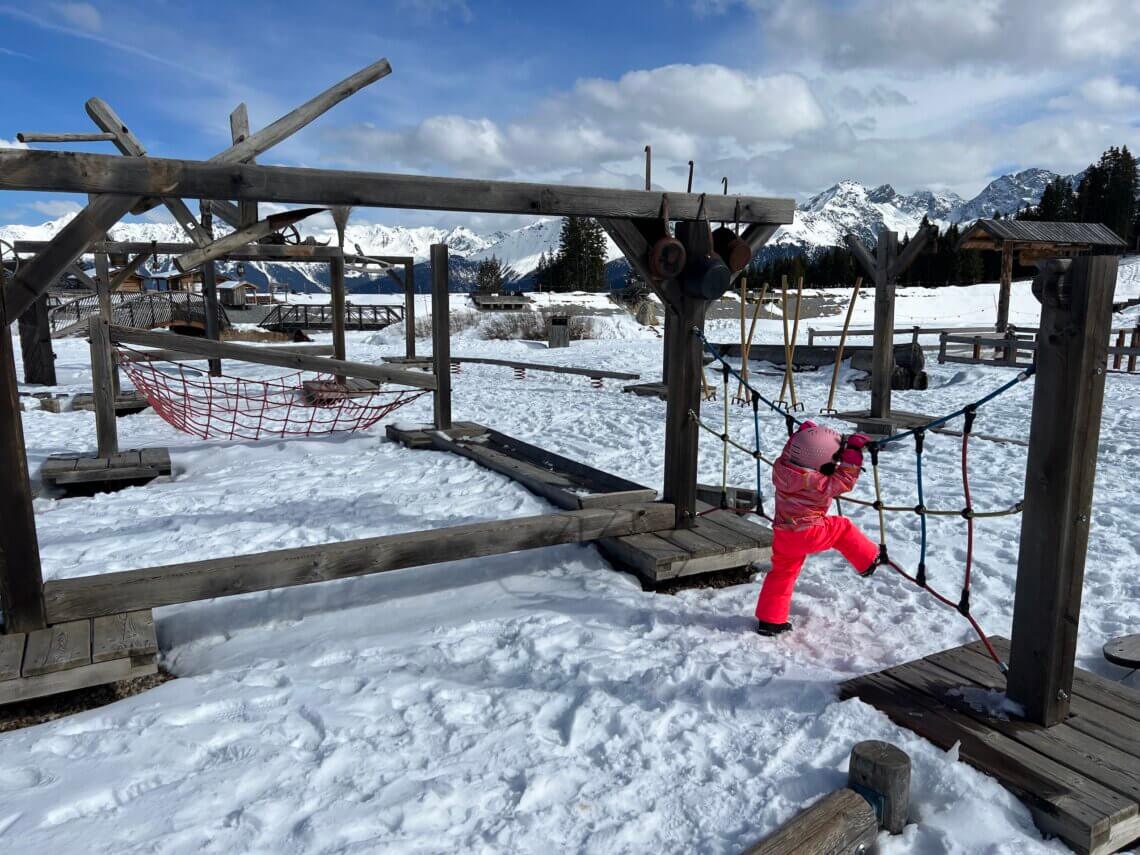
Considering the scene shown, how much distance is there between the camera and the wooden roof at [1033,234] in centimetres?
1909

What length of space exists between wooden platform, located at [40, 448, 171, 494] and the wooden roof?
18.9 m

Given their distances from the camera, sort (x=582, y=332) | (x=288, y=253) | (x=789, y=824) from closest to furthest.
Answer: (x=789, y=824) < (x=288, y=253) < (x=582, y=332)

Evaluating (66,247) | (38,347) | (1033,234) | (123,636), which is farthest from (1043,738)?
(1033,234)

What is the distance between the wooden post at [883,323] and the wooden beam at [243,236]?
7082 mm

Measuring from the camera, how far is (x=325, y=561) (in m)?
3.95

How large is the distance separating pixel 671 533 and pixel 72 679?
10.7 feet

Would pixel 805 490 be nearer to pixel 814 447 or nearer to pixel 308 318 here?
pixel 814 447

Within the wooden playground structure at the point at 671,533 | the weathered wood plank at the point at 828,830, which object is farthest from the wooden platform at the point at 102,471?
the weathered wood plank at the point at 828,830

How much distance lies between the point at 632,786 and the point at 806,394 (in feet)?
38.3

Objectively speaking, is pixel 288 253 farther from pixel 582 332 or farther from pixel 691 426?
pixel 582 332

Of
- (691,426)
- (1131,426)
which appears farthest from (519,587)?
(1131,426)

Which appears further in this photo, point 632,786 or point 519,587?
point 519,587

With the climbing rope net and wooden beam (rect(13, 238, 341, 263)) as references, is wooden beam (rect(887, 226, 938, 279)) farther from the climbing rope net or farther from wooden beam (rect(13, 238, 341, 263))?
wooden beam (rect(13, 238, 341, 263))

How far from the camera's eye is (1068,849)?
2.33 metres
